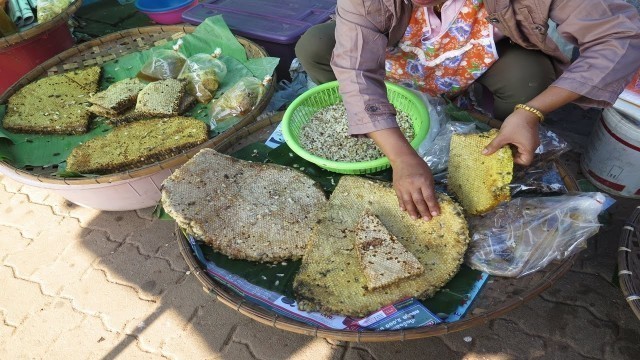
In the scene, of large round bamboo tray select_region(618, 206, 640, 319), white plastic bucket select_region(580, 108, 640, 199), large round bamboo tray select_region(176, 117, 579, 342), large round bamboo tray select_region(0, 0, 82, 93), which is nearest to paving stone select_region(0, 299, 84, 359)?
large round bamboo tray select_region(176, 117, 579, 342)

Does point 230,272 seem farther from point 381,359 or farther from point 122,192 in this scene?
point 122,192

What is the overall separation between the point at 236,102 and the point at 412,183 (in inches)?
57.8

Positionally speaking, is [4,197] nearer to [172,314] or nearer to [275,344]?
[172,314]

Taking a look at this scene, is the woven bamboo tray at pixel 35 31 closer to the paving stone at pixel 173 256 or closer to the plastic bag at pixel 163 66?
the plastic bag at pixel 163 66

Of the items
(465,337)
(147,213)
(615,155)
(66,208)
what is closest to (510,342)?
(465,337)

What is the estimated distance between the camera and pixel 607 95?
5.52ft

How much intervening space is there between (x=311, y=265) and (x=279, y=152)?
785mm

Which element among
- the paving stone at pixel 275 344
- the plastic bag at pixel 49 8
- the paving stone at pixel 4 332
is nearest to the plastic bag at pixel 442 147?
the paving stone at pixel 275 344

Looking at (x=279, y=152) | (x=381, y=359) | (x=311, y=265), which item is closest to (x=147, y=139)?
(x=279, y=152)

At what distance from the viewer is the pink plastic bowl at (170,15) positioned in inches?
153

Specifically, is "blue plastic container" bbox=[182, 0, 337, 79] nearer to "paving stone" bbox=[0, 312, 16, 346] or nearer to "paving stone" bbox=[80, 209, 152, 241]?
"paving stone" bbox=[80, 209, 152, 241]

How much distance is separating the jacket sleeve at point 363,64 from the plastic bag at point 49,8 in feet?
8.94

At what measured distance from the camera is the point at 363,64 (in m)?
1.91

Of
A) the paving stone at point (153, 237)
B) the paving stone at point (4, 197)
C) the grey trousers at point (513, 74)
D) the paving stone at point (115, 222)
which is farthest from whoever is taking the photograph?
the paving stone at point (4, 197)
